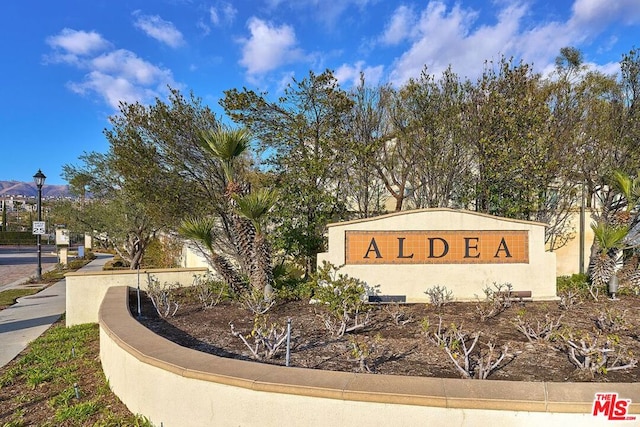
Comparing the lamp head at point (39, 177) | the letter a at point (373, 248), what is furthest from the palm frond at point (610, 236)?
the lamp head at point (39, 177)

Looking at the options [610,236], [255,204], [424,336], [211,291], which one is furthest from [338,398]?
[610,236]

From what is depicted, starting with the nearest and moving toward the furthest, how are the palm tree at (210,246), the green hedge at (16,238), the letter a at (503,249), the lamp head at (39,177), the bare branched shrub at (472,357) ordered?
the bare branched shrub at (472,357)
the palm tree at (210,246)
the letter a at (503,249)
the lamp head at (39,177)
the green hedge at (16,238)

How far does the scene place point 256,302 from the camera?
6.93 m

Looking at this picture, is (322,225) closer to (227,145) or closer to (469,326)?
(227,145)

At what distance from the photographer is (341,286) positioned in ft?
22.4

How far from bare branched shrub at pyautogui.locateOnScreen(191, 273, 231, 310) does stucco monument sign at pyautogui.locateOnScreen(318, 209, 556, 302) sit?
1987mm

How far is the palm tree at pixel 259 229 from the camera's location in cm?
722

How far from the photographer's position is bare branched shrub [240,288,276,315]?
6.78m

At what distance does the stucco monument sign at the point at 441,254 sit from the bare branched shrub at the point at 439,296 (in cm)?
8

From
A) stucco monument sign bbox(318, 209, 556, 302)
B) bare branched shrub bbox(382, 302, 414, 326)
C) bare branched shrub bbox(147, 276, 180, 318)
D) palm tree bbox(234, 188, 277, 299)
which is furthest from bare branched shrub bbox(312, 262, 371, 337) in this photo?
bare branched shrub bbox(147, 276, 180, 318)

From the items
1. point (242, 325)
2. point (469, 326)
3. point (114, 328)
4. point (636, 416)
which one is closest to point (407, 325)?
point (469, 326)

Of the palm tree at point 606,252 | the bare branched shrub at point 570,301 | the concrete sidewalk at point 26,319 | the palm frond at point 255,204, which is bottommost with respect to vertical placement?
the concrete sidewalk at point 26,319

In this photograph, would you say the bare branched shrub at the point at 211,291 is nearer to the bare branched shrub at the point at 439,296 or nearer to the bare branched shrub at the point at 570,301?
the bare branched shrub at the point at 439,296

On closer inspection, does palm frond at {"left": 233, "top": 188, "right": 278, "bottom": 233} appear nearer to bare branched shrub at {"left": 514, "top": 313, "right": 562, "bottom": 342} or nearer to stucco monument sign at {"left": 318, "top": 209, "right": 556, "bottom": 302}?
stucco monument sign at {"left": 318, "top": 209, "right": 556, "bottom": 302}
